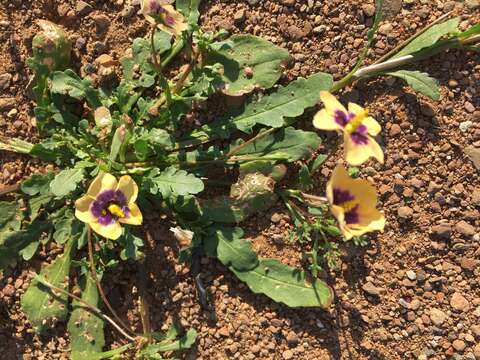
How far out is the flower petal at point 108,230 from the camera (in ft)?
11.1

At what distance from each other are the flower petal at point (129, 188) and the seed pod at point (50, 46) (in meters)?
1.28

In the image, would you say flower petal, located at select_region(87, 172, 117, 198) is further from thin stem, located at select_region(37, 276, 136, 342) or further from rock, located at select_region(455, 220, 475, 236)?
rock, located at select_region(455, 220, 475, 236)

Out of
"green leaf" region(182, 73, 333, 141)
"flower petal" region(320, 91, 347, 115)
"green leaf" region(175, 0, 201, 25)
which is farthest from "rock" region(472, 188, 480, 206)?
"green leaf" region(175, 0, 201, 25)

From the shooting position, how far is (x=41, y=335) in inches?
166

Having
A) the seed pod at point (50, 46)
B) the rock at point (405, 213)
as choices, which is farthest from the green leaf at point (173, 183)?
the rock at point (405, 213)

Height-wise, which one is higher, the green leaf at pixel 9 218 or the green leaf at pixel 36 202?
the green leaf at pixel 36 202

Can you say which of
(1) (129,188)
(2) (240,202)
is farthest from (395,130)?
(1) (129,188)

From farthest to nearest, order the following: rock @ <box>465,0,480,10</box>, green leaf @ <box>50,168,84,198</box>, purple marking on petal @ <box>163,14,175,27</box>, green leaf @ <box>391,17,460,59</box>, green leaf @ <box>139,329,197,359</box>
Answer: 1. rock @ <box>465,0,480,10</box>
2. green leaf @ <box>391,17,460,59</box>
3. green leaf @ <box>139,329,197,359</box>
4. green leaf @ <box>50,168,84,198</box>
5. purple marking on petal @ <box>163,14,175,27</box>

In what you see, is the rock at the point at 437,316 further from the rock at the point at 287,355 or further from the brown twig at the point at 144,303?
the brown twig at the point at 144,303

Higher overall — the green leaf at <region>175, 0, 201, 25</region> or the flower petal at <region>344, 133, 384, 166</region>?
the green leaf at <region>175, 0, 201, 25</region>

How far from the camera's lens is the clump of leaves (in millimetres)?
4035

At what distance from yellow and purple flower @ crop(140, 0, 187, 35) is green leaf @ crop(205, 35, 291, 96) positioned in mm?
468

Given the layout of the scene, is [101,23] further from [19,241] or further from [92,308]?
[92,308]

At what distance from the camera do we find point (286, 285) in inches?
161
